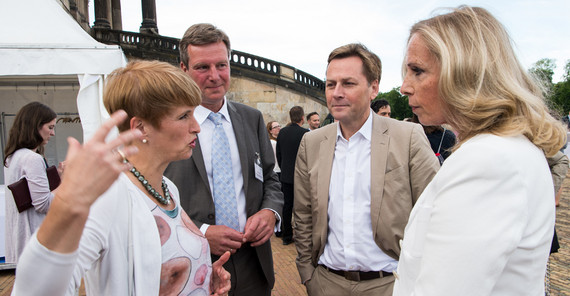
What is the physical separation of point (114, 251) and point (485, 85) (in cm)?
117

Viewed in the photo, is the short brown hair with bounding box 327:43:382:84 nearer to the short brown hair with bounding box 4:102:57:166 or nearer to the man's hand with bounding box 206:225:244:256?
the man's hand with bounding box 206:225:244:256

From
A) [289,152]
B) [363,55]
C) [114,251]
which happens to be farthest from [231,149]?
[289,152]

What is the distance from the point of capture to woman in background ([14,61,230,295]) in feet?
2.20

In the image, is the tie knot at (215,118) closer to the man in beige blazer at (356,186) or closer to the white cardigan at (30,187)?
the man in beige blazer at (356,186)

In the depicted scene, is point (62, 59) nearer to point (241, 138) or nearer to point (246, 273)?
point (241, 138)

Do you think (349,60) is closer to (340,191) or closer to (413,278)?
(340,191)

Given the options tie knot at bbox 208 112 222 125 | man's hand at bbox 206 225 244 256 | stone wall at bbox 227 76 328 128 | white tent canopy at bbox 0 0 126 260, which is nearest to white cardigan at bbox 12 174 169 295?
man's hand at bbox 206 225 244 256

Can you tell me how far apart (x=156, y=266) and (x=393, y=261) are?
136cm

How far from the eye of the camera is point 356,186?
2059 mm

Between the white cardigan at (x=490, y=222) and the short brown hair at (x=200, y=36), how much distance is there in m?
1.57

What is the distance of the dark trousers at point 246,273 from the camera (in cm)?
200

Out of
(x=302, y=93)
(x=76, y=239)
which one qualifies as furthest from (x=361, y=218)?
(x=302, y=93)

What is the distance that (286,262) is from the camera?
5109 millimetres

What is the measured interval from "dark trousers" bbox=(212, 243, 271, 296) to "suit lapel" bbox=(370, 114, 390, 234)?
74 centimetres
